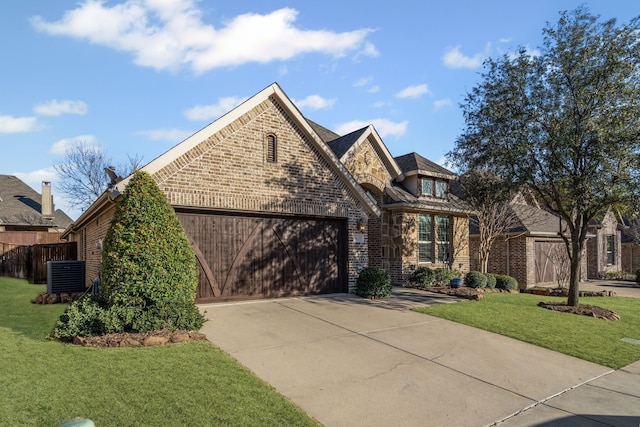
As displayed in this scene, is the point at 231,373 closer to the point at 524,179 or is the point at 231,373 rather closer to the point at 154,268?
the point at 154,268

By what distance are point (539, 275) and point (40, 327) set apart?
895 inches

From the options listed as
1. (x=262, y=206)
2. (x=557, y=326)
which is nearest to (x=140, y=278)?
(x=262, y=206)

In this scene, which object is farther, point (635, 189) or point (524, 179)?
point (524, 179)

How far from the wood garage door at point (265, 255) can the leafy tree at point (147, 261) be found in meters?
2.35

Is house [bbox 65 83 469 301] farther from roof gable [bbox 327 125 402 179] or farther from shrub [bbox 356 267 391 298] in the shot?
roof gable [bbox 327 125 402 179]

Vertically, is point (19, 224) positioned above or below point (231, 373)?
above

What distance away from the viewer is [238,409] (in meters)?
4.40

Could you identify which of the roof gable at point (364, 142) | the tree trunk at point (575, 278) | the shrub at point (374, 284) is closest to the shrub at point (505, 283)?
the tree trunk at point (575, 278)

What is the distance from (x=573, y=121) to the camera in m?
11.4

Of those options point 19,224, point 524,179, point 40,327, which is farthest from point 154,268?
point 19,224

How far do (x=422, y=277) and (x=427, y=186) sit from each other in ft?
14.9

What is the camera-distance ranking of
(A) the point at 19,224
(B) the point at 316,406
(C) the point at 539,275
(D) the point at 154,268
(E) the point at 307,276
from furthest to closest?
(A) the point at 19,224, (C) the point at 539,275, (E) the point at 307,276, (D) the point at 154,268, (B) the point at 316,406

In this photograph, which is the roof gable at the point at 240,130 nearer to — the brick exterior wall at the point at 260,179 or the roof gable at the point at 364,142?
the brick exterior wall at the point at 260,179

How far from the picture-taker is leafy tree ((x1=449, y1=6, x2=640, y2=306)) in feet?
35.0
